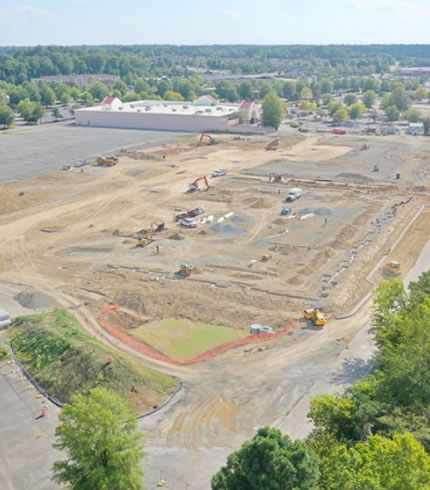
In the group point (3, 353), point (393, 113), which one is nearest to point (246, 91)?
point (393, 113)

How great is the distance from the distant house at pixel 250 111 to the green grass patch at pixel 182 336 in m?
86.9

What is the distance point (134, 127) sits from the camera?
11656 centimetres

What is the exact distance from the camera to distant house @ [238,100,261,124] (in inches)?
4505

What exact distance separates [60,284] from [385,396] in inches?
1038

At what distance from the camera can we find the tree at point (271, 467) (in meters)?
15.9

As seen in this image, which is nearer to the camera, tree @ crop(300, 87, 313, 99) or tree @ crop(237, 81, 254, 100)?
tree @ crop(237, 81, 254, 100)

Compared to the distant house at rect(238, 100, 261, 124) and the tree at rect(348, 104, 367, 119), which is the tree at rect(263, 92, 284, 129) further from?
the tree at rect(348, 104, 367, 119)

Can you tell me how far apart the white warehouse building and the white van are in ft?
166

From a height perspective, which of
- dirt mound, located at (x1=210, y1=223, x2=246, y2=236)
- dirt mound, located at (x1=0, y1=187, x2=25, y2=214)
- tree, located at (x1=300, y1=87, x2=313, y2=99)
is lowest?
tree, located at (x1=300, y1=87, x2=313, y2=99)

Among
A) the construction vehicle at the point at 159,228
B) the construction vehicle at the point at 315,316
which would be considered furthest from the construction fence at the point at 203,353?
the construction vehicle at the point at 159,228

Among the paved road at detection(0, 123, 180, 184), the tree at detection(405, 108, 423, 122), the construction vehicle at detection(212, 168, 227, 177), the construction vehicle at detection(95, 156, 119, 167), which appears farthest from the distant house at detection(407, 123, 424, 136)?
the construction vehicle at detection(95, 156, 119, 167)

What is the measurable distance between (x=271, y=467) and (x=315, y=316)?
1846 cm

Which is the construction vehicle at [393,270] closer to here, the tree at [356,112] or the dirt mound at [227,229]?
the dirt mound at [227,229]

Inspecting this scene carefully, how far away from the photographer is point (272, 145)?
9444 centimetres
